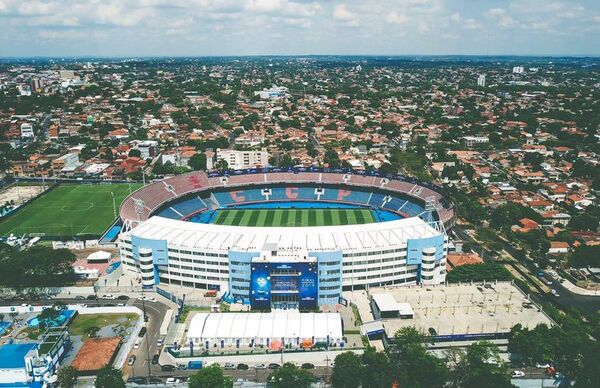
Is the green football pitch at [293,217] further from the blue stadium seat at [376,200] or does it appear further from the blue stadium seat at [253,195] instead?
the blue stadium seat at [253,195]

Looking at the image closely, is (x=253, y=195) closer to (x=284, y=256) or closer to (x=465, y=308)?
(x=284, y=256)

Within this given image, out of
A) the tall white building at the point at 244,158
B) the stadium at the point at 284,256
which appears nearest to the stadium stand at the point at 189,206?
the stadium at the point at 284,256

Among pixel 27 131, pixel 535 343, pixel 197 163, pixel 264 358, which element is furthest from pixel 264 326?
pixel 27 131

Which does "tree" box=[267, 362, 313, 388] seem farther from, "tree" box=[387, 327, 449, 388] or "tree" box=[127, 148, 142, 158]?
"tree" box=[127, 148, 142, 158]

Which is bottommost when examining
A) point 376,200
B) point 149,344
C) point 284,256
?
point 149,344

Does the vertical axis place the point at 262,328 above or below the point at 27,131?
below

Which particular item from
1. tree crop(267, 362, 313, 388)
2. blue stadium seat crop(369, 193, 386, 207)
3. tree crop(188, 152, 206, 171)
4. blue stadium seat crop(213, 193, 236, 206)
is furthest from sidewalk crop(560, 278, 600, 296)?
tree crop(188, 152, 206, 171)

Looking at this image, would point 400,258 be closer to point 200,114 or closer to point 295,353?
point 295,353
